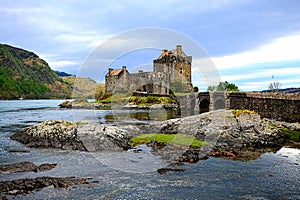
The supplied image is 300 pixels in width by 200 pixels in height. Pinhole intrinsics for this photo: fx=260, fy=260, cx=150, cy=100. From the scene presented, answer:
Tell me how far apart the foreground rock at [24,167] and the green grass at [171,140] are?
835 cm

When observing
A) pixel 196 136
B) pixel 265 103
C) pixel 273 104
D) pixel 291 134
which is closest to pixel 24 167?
pixel 196 136

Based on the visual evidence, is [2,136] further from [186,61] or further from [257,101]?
[186,61]

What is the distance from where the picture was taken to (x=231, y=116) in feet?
84.0

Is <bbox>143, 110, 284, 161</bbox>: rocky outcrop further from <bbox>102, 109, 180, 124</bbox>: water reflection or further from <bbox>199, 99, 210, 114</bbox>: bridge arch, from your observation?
<bbox>199, 99, 210, 114</bbox>: bridge arch

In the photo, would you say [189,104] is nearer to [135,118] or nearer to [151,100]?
[151,100]

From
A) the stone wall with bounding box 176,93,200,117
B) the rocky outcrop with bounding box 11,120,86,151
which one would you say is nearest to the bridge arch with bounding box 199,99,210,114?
the stone wall with bounding box 176,93,200,117

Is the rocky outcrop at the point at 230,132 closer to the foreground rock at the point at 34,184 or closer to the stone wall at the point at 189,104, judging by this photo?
the foreground rock at the point at 34,184

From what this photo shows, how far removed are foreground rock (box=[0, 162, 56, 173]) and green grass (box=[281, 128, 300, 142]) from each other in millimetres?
21474

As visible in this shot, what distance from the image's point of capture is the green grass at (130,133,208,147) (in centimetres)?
2267

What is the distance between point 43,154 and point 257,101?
2950 cm

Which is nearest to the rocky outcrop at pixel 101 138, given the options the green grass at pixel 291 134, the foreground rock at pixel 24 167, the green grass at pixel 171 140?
the green grass at pixel 171 140

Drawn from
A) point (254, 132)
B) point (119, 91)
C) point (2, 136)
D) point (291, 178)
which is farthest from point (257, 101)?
point (119, 91)

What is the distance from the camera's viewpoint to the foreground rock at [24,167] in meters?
16.0

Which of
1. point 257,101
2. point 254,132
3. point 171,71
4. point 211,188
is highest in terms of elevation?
point 171,71
